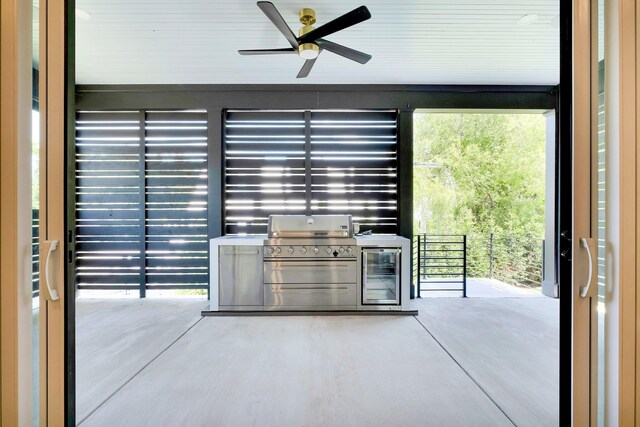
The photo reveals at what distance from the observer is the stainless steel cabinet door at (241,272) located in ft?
12.1

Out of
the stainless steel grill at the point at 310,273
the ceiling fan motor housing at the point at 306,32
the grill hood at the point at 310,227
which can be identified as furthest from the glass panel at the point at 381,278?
the ceiling fan motor housing at the point at 306,32

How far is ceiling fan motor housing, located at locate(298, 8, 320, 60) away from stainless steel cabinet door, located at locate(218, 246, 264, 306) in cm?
219

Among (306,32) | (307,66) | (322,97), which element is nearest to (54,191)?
(306,32)

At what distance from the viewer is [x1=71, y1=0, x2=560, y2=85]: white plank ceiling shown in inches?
105

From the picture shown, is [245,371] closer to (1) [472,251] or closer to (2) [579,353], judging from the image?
(2) [579,353]

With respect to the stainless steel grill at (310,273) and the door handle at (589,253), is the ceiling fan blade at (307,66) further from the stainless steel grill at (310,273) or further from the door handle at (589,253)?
the door handle at (589,253)

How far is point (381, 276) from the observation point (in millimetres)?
3828

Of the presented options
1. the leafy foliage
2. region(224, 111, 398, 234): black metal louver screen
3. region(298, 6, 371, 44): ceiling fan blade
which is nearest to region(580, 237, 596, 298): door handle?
region(298, 6, 371, 44): ceiling fan blade

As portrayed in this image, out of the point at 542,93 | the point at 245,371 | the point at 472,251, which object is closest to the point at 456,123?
the point at 472,251

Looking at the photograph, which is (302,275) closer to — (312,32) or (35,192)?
(312,32)

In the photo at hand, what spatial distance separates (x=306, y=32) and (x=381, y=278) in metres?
2.83

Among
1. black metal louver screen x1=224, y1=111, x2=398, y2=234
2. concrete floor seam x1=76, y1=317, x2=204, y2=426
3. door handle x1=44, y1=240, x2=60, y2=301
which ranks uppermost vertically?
black metal louver screen x1=224, y1=111, x2=398, y2=234

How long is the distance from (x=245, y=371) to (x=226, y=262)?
1.65 metres

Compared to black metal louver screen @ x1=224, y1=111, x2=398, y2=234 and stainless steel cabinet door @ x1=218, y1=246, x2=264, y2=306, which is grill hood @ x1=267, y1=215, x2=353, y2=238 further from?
black metal louver screen @ x1=224, y1=111, x2=398, y2=234
